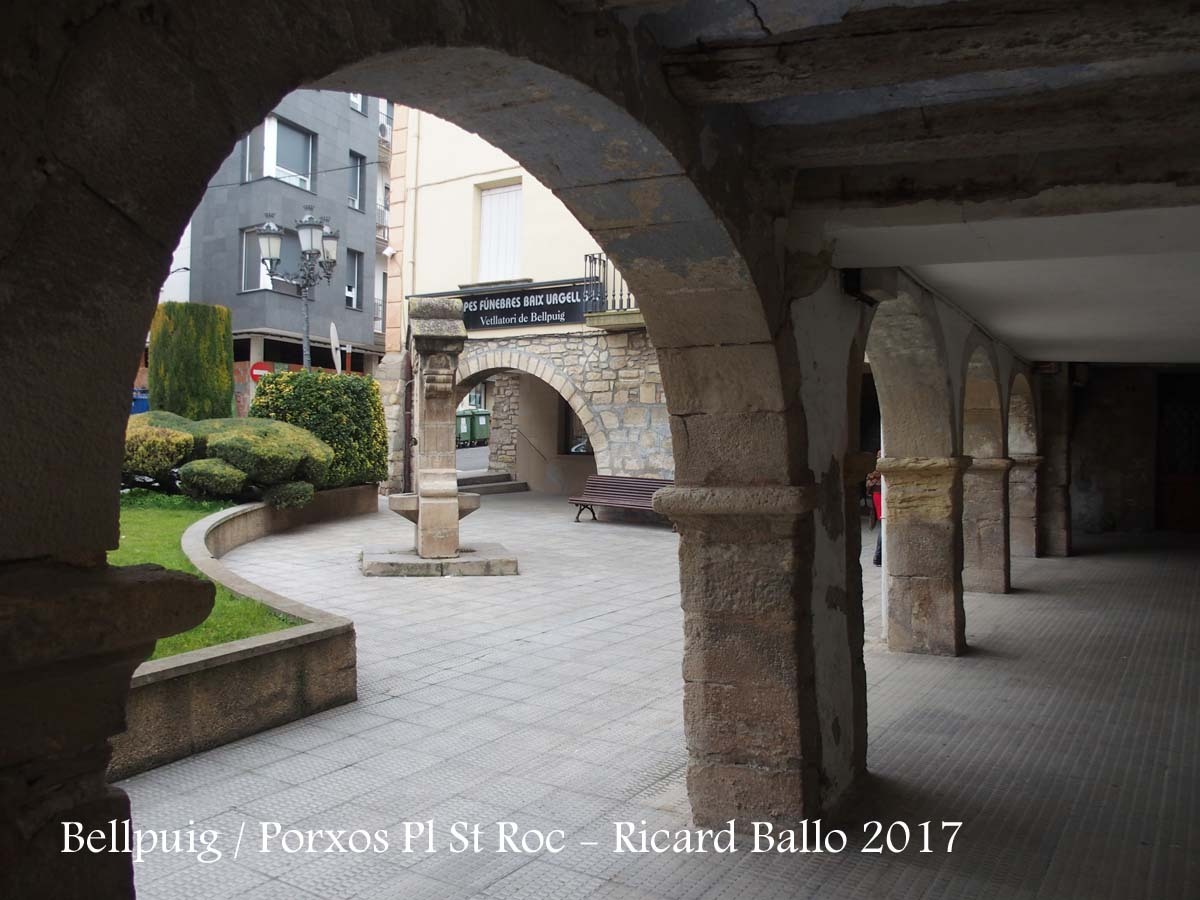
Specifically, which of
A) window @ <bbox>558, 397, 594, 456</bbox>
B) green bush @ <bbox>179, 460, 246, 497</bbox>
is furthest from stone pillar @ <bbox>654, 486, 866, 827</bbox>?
window @ <bbox>558, 397, 594, 456</bbox>

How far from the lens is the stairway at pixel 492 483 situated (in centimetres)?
1614

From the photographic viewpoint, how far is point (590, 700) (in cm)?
485

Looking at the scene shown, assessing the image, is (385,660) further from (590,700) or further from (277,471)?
(277,471)

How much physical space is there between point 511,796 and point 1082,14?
3015 mm

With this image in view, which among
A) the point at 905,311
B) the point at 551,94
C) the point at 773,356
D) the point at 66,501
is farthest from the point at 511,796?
the point at 905,311

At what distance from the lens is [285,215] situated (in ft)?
62.4

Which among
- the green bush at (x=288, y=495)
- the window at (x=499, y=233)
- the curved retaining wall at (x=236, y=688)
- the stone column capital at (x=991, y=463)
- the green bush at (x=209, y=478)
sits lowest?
the curved retaining wall at (x=236, y=688)

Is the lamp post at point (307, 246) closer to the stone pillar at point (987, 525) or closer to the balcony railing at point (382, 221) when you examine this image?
the stone pillar at point (987, 525)

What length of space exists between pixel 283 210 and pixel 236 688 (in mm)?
16535

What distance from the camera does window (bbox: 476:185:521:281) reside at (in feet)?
47.2

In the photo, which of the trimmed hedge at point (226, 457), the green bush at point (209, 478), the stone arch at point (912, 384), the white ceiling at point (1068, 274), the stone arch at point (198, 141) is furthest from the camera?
the trimmed hedge at point (226, 457)

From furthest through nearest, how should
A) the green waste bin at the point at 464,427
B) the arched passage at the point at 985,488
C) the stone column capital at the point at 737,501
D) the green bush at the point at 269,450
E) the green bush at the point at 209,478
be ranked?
the green waste bin at the point at 464,427 < the green bush at the point at 269,450 < the green bush at the point at 209,478 < the arched passage at the point at 985,488 < the stone column capital at the point at 737,501

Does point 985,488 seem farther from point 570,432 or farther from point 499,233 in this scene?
point 570,432

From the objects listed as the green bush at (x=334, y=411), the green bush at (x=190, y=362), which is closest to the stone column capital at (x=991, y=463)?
the green bush at (x=334, y=411)
